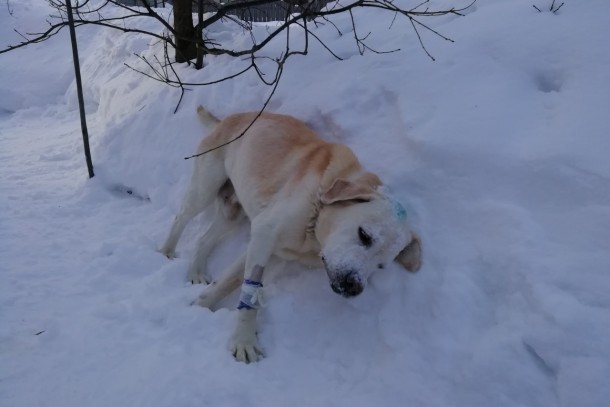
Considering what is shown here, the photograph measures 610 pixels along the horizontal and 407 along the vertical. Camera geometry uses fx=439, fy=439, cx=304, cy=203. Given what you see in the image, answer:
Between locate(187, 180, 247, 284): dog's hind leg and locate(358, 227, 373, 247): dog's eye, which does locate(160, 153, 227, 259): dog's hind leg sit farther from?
locate(358, 227, 373, 247): dog's eye

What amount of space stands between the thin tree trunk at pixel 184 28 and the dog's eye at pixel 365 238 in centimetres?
397

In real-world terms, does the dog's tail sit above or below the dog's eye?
above

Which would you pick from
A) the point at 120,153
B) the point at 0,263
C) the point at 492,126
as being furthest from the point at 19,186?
the point at 492,126

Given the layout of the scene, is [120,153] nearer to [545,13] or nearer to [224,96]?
[224,96]

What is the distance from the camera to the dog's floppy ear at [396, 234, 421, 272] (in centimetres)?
278

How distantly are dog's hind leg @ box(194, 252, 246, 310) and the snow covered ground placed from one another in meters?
0.16

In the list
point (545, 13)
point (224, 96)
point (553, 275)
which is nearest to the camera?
point (553, 275)

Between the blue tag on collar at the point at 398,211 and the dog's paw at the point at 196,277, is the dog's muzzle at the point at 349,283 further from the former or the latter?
the dog's paw at the point at 196,277

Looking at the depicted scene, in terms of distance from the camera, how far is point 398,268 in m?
2.85

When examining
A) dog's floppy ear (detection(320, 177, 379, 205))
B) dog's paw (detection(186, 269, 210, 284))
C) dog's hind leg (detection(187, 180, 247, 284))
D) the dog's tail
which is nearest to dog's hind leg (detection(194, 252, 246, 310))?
dog's paw (detection(186, 269, 210, 284))

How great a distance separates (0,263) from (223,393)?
2300 millimetres

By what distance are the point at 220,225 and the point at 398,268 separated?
64.2 inches

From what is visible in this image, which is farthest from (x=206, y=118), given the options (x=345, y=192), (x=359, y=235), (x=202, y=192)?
(x=359, y=235)

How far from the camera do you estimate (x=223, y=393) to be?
225cm
